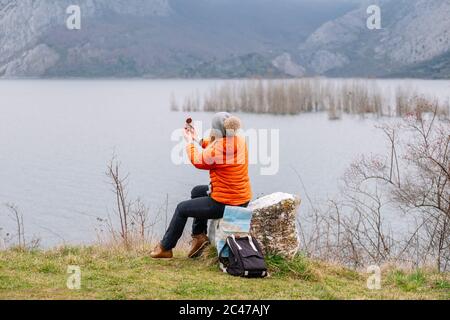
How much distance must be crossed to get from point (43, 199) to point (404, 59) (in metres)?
154

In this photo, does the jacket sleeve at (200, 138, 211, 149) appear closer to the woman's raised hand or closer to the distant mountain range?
the woman's raised hand

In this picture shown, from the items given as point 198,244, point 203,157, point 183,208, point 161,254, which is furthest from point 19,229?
point 203,157

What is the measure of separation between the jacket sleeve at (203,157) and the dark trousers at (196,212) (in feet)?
1.33

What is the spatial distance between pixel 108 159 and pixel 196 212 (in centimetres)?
2692

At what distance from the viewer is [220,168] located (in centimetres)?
738

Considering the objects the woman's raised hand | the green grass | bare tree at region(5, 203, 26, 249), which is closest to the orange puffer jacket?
the woman's raised hand

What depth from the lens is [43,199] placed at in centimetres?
2397

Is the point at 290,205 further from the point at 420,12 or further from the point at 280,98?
the point at 420,12

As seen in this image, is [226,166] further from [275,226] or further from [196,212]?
[275,226]

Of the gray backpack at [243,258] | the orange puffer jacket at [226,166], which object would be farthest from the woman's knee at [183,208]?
the gray backpack at [243,258]

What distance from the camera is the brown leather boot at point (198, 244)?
25.6 feet

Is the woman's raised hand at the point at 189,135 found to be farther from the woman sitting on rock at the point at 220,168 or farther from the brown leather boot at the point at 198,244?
the brown leather boot at the point at 198,244

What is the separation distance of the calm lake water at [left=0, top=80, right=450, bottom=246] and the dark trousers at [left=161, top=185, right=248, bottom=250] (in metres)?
7.62
